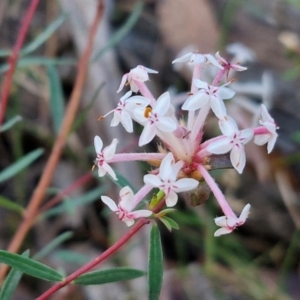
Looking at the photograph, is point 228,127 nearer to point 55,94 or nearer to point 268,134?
point 268,134

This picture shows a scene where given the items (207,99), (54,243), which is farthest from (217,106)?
(54,243)

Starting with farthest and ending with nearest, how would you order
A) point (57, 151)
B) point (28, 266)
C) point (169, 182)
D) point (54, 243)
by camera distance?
1. point (57, 151)
2. point (54, 243)
3. point (28, 266)
4. point (169, 182)

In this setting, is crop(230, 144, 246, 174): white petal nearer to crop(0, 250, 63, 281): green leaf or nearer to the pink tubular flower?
the pink tubular flower

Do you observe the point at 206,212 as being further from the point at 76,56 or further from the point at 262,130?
the point at 262,130

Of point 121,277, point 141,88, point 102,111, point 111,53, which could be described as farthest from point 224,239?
point 141,88

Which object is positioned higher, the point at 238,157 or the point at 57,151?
the point at 238,157

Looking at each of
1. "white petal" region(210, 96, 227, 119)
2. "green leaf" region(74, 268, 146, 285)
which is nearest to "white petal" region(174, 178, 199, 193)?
"white petal" region(210, 96, 227, 119)

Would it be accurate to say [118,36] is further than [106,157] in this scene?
Yes
